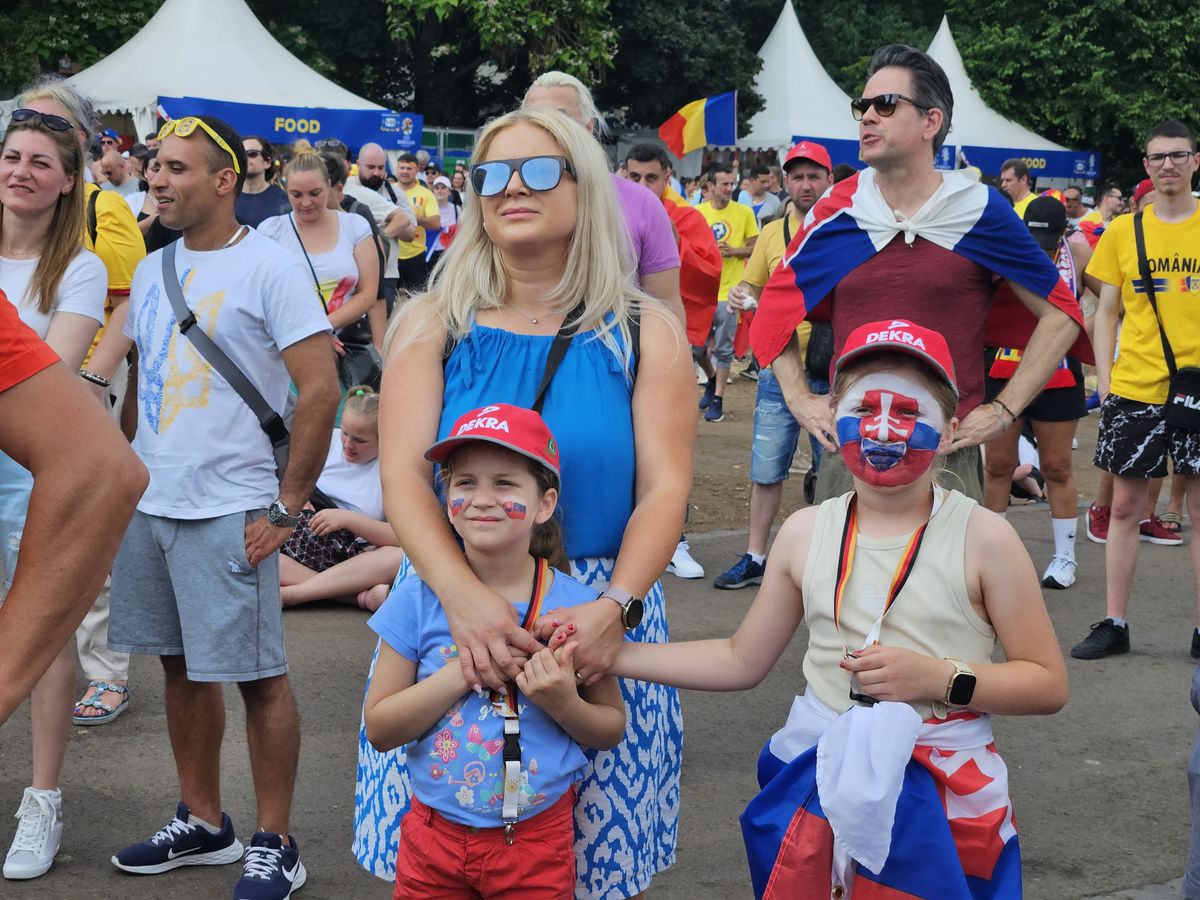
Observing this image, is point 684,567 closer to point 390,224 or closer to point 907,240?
point 907,240

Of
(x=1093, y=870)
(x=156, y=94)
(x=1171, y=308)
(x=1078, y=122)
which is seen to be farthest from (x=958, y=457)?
(x=1078, y=122)

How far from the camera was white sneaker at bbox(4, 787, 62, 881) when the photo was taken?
396 centimetres

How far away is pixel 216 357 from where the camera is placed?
3.79 m

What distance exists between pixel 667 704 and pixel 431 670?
56cm

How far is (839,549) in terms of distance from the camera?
2689 mm

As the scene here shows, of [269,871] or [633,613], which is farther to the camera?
[269,871]

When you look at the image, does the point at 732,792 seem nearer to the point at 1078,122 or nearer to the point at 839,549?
the point at 839,549

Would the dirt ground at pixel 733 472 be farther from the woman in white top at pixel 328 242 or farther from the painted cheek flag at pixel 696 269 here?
the woman in white top at pixel 328 242

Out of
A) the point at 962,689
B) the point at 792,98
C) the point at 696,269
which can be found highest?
the point at 792,98

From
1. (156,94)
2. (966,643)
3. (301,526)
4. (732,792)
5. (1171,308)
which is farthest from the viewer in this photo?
(156,94)

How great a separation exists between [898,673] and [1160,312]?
15.2ft

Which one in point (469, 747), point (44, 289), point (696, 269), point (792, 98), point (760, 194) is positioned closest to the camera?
point (469, 747)

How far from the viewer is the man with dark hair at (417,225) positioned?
12.4 meters

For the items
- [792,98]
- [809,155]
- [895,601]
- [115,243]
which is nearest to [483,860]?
[895,601]
